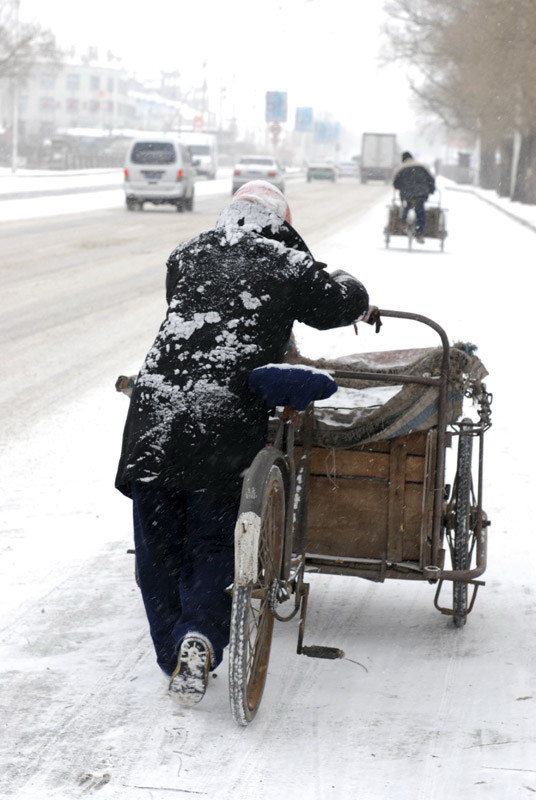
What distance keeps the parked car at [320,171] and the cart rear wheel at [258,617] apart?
72.1m

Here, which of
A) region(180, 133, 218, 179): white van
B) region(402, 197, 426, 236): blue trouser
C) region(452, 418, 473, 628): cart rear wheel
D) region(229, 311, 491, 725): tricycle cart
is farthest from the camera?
region(180, 133, 218, 179): white van

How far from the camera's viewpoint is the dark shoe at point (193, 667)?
143 inches

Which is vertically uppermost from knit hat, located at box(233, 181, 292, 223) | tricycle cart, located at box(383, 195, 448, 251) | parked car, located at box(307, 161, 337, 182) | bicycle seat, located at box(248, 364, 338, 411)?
knit hat, located at box(233, 181, 292, 223)

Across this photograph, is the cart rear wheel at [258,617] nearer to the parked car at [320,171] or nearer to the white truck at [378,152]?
the parked car at [320,171]

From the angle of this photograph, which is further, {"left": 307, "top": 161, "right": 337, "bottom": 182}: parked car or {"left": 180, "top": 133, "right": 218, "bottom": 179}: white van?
{"left": 307, "top": 161, "right": 337, "bottom": 182}: parked car

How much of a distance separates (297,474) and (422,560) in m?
0.53

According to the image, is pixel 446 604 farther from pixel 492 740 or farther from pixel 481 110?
pixel 481 110

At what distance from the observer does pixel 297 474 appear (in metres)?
4.16

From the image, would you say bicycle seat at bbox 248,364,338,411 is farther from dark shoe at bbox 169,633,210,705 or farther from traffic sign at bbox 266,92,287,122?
traffic sign at bbox 266,92,287,122

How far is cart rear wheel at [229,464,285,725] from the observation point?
3389 mm

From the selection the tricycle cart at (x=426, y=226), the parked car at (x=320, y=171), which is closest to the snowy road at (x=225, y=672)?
the tricycle cart at (x=426, y=226)

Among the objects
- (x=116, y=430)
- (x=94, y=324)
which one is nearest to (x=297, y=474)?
(x=116, y=430)

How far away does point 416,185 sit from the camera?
2125cm

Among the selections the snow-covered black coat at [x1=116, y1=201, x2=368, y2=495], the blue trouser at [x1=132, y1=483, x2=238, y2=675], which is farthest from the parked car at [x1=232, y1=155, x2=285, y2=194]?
the blue trouser at [x1=132, y1=483, x2=238, y2=675]
